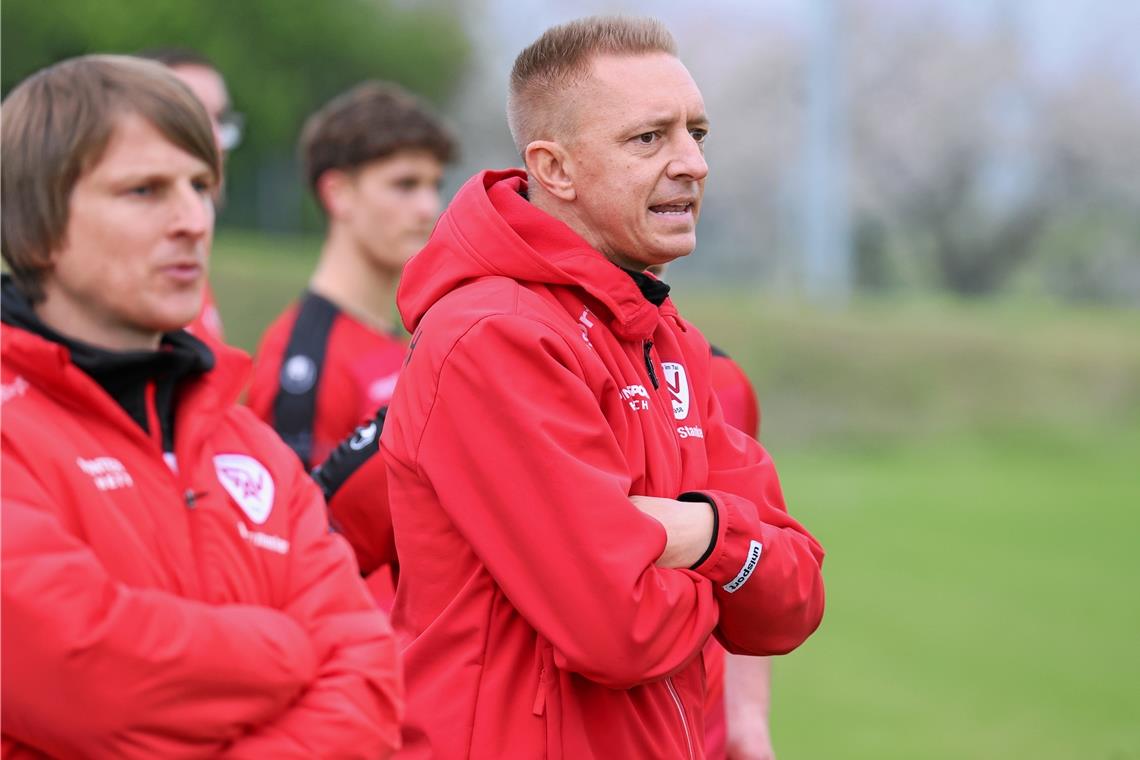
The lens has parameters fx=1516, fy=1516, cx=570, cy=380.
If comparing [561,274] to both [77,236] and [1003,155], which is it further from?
[1003,155]

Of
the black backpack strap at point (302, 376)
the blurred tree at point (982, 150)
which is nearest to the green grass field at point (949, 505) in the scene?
the black backpack strap at point (302, 376)

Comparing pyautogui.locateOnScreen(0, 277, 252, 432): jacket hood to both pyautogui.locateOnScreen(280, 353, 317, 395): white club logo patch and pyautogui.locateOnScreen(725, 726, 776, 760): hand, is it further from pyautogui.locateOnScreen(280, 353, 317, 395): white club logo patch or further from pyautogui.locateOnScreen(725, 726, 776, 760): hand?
pyautogui.locateOnScreen(280, 353, 317, 395): white club logo patch

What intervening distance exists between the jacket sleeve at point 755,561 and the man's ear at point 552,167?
52 centimetres

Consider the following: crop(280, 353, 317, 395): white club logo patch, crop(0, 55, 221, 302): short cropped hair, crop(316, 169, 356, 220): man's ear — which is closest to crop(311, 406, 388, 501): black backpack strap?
crop(0, 55, 221, 302): short cropped hair

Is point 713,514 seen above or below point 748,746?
above

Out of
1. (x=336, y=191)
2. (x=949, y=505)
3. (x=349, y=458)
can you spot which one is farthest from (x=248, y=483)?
(x=949, y=505)

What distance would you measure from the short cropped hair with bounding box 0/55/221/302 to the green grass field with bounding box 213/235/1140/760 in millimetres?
4827

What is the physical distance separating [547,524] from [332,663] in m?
0.39

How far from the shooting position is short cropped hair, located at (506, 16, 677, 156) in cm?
270

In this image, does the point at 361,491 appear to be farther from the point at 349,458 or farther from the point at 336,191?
the point at 336,191

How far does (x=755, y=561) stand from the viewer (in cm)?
251

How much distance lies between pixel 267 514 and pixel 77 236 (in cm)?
50

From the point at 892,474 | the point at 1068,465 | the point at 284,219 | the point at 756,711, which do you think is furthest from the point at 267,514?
the point at 284,219

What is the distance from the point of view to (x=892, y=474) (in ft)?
48.2
